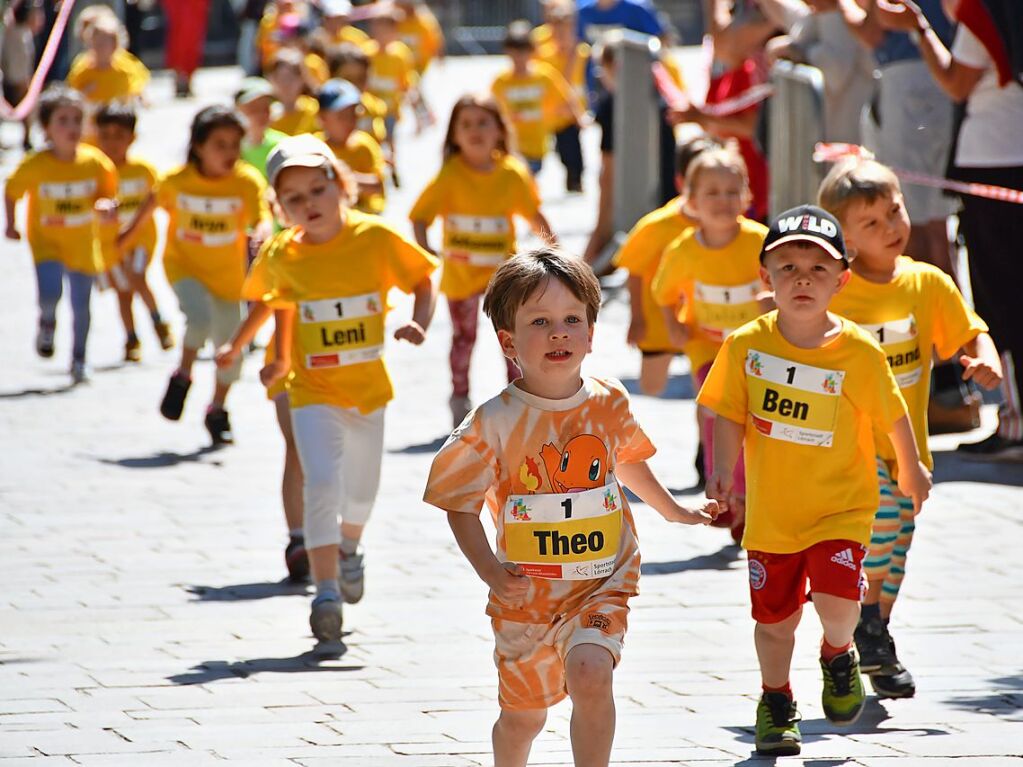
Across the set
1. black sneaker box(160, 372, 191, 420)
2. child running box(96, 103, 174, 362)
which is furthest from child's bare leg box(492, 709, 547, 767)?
child running box(96, 103, 174, 362)

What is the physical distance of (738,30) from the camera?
11664 mm

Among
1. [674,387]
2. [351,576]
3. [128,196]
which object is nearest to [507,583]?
[351,576]

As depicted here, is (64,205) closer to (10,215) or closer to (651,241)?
(10,215)

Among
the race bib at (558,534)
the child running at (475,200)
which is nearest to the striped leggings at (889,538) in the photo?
the race bib at (558,534)

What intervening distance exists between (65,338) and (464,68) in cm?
2189

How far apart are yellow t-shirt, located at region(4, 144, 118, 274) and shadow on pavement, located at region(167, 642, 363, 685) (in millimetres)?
6416

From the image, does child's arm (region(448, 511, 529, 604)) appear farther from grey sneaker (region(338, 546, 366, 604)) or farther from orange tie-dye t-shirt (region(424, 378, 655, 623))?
grey sneaker (region(338, 546, 366, 604))

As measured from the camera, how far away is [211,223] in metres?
10.5

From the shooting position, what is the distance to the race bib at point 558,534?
4.59 m

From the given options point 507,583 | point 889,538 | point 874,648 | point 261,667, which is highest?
point 507,583

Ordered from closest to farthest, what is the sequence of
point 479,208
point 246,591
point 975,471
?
point 246,591 < point 975,471 < point 479,208

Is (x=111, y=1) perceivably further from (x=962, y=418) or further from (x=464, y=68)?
(x=962, y=418)

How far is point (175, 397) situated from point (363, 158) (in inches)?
98.6

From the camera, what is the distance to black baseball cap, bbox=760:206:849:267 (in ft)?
17.0
